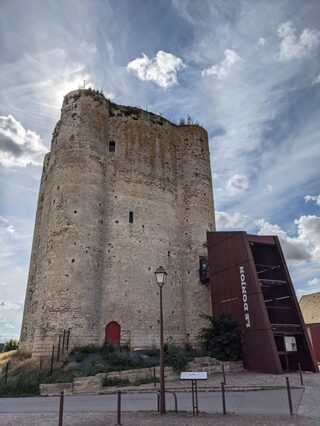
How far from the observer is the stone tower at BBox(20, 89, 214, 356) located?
21984 millimetres

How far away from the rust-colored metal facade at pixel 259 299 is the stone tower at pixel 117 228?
4.08m

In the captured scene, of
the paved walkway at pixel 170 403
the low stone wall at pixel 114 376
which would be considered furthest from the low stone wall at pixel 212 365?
the paved walkway at pixel 170 403

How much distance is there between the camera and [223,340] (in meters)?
19.4

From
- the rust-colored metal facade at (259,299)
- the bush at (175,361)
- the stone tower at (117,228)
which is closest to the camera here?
the bush at (175,361)

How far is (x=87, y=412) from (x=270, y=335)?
10.8 metres

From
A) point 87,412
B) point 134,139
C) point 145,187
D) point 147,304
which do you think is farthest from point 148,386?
point 134,139

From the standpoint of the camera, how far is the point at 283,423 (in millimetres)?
7398

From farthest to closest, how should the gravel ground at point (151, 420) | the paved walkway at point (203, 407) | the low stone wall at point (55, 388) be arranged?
the low stone wall at point (55, 388)
the paved walkway at point (203, 407)
the gravel ground at point (151, 420)

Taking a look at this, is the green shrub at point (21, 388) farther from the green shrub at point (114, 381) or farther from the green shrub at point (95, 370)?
the green shrub at point (114, 381)

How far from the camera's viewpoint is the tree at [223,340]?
62.4ft

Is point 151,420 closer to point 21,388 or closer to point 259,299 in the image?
point 21,388

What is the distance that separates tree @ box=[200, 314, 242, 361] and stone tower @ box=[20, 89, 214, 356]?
471 cm

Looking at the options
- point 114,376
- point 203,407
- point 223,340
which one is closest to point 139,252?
point 223,340

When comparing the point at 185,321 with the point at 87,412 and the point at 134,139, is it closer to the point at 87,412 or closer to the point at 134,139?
the point at 134,139
